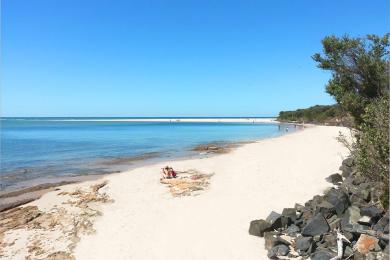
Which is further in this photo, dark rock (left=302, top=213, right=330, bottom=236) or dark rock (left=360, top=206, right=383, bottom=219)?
dark rock (left=302, top=213, right=330, bottom=236)

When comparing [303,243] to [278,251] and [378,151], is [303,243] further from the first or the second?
[378,151]

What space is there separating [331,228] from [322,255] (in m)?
1.46

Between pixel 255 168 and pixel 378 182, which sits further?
pixel 255 168

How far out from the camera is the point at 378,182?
903 centimetres

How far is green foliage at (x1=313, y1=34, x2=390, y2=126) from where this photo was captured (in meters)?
14.5

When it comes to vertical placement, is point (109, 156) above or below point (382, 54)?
below

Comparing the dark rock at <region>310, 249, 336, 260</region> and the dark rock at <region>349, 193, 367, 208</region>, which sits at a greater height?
the dark rock at <region>349, 193, 367, 208</region>

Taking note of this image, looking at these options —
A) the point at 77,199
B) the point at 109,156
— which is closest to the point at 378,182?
the point at 77,199

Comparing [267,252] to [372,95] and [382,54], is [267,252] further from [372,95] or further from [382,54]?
[382,54]

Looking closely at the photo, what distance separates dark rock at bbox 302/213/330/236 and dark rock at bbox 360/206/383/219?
3.20ft

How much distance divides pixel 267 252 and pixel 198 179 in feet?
34.1

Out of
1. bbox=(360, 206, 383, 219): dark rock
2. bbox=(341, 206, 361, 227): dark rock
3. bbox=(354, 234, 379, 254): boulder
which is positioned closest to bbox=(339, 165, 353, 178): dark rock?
bbox=(341, 206, 361, 227): dark rock

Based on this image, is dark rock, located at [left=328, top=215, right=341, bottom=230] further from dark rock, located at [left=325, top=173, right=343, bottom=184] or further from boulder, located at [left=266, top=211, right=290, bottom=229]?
dark rock, located at [left=325, top=173, right=343, bottom=184]

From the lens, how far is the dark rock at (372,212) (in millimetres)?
8984
